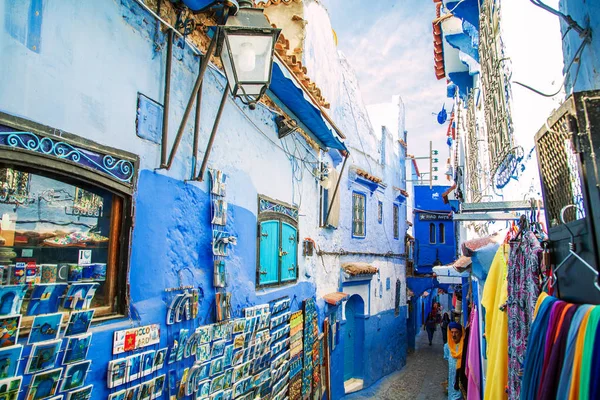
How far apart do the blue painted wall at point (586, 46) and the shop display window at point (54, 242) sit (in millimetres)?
3204

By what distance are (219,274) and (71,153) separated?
2174mm

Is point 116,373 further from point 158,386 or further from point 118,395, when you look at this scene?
point 158,386

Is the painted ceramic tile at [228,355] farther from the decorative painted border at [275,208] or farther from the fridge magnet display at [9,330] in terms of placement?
the fridge magnet display at [9,330]

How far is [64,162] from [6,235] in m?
0.55

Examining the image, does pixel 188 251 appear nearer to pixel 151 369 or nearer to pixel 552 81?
pixel 151 369

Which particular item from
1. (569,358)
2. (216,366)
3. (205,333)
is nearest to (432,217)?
(216,366)

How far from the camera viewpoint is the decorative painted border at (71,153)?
7.82 feet

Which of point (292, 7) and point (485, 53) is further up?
point (292, 7)

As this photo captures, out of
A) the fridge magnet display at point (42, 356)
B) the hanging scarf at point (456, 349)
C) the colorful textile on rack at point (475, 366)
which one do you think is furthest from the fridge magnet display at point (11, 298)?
the hanging scarf at point (456, 349)

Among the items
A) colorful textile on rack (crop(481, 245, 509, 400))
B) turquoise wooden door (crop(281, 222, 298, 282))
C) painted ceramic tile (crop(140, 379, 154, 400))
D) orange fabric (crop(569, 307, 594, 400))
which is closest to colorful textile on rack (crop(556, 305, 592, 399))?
orange fabric (crop(569, 307, 594, 400))

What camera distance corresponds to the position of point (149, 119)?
11.6 ft

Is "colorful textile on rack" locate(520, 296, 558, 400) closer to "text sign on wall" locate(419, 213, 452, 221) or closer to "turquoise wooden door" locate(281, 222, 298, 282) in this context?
"turquoise wooden door" locate(281, 222, 298, 282)

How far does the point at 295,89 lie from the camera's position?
220 inches

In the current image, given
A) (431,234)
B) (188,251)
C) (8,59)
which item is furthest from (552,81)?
(431,234)
